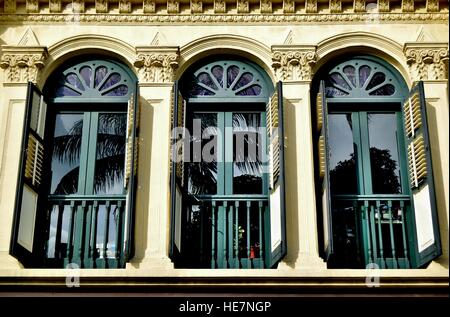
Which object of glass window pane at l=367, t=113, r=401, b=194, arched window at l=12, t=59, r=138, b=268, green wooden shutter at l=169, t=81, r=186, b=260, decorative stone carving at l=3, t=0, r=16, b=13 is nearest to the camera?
green wooden shutter at l=169, t=81, r=186, b=260

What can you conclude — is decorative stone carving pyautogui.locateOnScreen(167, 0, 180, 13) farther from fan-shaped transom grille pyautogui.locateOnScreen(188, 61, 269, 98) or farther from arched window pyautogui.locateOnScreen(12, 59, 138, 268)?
arched window pyautogui.locateOnScreen(12, 59, 138, 268)

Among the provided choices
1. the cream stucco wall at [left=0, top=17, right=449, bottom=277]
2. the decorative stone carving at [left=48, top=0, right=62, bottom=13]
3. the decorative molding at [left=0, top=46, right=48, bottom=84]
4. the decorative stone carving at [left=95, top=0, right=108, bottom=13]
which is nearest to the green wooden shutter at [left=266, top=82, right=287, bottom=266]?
the cream stucco wall at [left=0, top=17, right=449, bottom=277]

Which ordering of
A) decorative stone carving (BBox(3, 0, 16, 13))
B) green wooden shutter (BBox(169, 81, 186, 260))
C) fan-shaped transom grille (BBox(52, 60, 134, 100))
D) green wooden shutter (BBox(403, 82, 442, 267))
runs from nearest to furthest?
green wooden shutter (BBox(403, 82, 442, 267)) < green wooden shutter (BBox(169, 81, 186, 260)) < fan-shaped transom grille (BBox(52, 60, 134, 100)) < decorative stone carving (BBox(3, 0, 16, 13))

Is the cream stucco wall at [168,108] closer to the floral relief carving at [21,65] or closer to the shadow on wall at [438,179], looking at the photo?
the shadow on wall at [438,179]

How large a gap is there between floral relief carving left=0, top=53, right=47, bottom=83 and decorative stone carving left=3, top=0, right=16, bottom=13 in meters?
0.80

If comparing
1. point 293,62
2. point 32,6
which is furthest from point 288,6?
point 32,6

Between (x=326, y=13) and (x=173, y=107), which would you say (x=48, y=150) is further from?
(x=326, y=13)

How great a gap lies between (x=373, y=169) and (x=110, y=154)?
3.74 meters

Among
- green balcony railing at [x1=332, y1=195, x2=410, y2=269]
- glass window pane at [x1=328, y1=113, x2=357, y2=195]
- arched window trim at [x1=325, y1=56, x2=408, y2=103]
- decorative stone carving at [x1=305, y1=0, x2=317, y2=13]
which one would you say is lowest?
green balcony railing at [x1=332, y1=195, x2=410, y2=269]

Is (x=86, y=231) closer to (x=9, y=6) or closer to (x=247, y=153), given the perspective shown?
(x=247, y=153)

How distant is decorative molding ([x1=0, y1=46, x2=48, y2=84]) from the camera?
1066 cm

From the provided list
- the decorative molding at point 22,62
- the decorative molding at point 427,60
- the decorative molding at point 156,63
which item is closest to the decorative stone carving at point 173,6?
the decorative molding at point 156,63
